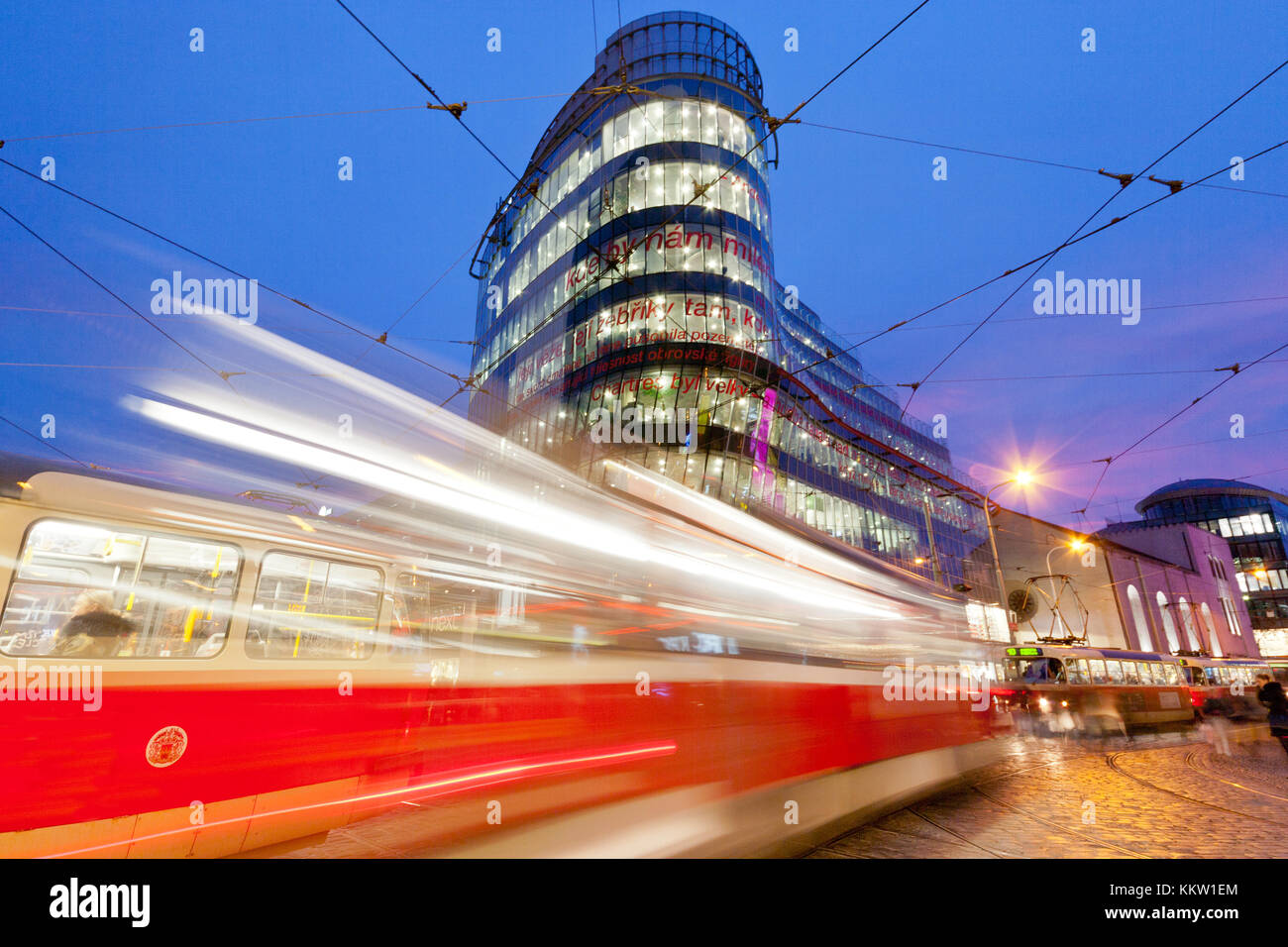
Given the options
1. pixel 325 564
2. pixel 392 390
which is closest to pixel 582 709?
pixel 325 564

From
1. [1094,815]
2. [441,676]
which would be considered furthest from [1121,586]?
[441,676]

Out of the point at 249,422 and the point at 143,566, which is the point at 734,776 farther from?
the point at 249,422

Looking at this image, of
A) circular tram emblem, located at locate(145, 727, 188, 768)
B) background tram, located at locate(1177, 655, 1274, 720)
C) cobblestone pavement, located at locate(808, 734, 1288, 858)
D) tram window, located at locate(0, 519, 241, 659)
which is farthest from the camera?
background tram, located at locate(1177, 655, 1274, 720)

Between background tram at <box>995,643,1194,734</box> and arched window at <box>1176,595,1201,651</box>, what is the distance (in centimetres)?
3150

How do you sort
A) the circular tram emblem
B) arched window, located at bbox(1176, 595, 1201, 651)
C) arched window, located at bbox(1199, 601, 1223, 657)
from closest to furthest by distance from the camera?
the circular tram emblem < arched window, located at bbox(1176, 595, 1201, 651) < arched window, located at bbox(1199, 601, 1223, 657)

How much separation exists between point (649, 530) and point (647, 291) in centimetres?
2676

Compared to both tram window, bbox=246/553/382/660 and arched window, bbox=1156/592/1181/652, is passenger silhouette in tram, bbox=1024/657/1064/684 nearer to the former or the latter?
tram window, bbox=246/553/382/660

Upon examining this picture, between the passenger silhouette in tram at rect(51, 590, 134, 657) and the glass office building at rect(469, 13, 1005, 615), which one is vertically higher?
the glass office building at rect(469, 13, 1005, 615)

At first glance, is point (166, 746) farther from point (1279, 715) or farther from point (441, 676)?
point (1279, 715)

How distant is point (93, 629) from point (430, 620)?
257cm

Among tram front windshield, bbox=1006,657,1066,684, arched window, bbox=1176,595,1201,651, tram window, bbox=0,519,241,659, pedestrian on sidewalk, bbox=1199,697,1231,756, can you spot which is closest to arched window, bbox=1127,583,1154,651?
arched window, bbox=1176,595,1201,651

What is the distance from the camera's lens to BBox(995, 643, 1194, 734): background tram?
62.6 feet
